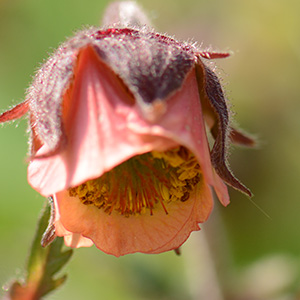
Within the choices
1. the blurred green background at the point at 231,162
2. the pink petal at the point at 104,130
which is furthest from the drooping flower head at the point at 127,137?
the blurred green background at the point at 231,162

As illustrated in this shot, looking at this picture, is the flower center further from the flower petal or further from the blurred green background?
the blurred green background

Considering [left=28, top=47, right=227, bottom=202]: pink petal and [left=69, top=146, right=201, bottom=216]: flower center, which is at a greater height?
[left=28, top=47, right=227, bottom=202]: pink petal

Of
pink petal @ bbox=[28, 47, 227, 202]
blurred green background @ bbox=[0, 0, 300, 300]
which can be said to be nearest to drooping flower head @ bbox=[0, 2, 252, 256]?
pink petal @ bbox=[28, 47, 227, 202]

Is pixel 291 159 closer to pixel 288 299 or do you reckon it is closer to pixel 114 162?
pixel 288 299

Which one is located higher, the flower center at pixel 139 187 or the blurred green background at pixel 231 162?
the flower center at pixel 139 187

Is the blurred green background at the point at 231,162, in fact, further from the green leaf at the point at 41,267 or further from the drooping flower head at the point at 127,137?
the drooping flower head at the point at 127,137

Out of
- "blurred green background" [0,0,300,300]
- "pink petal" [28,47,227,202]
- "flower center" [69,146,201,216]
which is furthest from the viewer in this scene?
"blurred green background" [0,0,300,300]

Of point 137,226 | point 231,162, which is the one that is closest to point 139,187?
point 137,226
